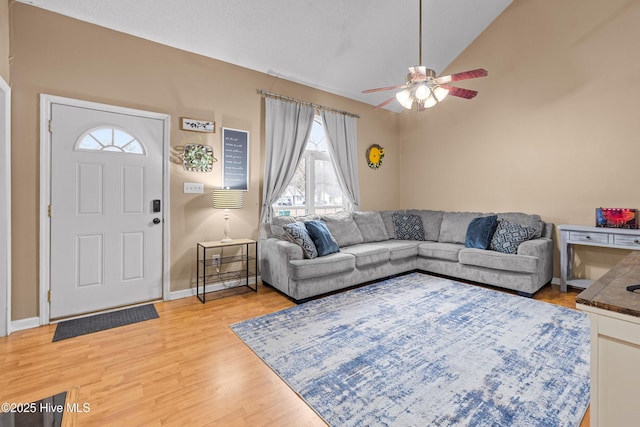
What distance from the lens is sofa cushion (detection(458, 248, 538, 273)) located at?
3.54m

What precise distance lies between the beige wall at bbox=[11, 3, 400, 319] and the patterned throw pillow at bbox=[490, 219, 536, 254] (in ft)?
10.4

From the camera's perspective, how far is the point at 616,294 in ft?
3.44

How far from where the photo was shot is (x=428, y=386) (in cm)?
193

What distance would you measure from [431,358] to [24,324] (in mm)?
3567

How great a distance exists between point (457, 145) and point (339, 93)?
7.09 feet

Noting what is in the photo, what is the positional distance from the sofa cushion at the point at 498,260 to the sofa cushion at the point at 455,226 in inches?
23.5

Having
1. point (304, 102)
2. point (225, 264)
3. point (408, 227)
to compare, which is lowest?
point (225, 264)

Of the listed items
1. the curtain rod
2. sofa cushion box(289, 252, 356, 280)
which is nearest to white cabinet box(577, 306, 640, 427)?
sofa cushion box(289, 252, 356, 280)

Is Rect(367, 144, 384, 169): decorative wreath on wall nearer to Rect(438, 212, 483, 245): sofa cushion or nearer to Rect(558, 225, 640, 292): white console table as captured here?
Rect(438, 212, 483, 245): sofa cushion

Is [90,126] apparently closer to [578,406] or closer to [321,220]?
[321,220]

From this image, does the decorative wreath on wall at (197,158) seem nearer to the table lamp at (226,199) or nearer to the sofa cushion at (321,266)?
the table lamp at (226,199)

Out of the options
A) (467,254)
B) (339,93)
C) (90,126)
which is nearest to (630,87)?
(467,254)

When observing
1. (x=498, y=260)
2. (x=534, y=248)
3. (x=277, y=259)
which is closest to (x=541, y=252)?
(x=534, y=248)

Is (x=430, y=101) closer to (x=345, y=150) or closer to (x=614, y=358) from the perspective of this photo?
(x=345, y=150)
